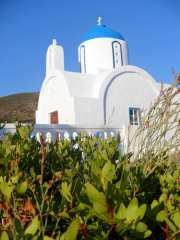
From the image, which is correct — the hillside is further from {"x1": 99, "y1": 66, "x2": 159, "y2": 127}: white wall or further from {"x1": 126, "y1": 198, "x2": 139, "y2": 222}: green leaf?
{"x1": 126, "y1": 198, "x2": 139, "y2": 222}: green leaf

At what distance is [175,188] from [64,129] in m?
8.01

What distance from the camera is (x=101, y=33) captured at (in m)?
20.6

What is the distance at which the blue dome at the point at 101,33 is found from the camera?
2052 centimetres

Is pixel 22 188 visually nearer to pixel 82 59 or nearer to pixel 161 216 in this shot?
pixel 161 216

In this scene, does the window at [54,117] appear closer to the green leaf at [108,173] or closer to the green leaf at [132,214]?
the green leaf at [108,173]

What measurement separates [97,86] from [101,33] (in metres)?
5.37

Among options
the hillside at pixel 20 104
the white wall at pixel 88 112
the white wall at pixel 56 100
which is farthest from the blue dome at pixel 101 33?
the hillside at pixel 20 104

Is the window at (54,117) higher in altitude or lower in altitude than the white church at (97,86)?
lower

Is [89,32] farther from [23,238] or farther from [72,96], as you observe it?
[23,238]

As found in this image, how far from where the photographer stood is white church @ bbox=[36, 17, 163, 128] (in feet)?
52.5

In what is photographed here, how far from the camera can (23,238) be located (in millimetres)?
938

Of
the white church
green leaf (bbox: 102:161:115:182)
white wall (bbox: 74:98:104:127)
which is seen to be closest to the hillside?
the white church

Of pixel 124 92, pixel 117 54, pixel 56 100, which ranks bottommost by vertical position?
pixel 56 100

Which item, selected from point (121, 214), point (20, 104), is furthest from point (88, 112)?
point (20, 104)
